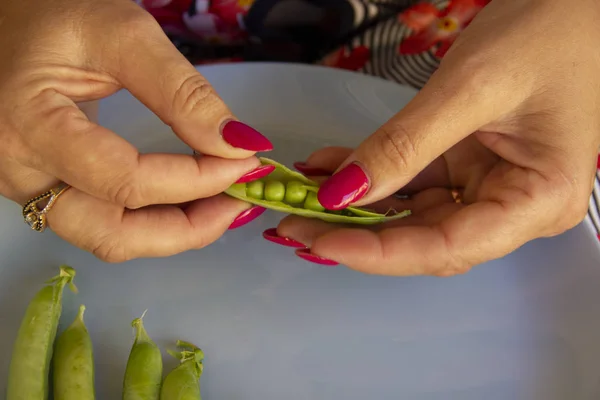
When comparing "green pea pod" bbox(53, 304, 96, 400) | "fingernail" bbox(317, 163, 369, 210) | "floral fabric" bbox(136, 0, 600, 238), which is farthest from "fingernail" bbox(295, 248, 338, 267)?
"floral fabric" bbox(136, 0, 600, 238)

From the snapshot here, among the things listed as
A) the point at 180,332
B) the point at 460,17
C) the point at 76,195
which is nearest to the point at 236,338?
the point at 180,332

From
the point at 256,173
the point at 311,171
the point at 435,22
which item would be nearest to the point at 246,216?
the point at 256,173

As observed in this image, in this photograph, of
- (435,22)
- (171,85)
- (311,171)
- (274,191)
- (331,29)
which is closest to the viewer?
(171,85)

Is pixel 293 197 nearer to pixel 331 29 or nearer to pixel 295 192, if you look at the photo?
pixel 295 192

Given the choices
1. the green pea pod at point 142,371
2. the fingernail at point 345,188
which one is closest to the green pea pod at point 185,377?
the green pea pod at point 142,371

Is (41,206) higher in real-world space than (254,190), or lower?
lower

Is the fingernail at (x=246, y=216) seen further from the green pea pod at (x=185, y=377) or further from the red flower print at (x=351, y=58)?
the red flower print at (x=351, y=58)
